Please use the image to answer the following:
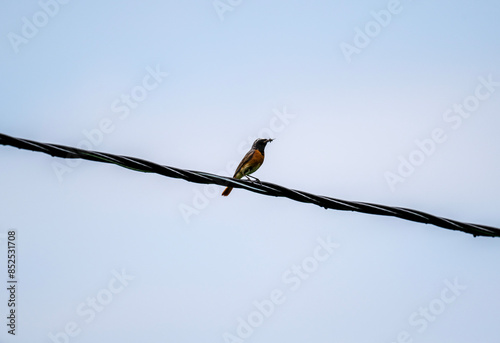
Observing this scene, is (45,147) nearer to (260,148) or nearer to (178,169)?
(178,169)

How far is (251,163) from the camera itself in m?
9.19

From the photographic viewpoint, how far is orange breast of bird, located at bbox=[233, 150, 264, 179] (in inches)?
361

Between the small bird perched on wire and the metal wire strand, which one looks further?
the small bird perched on wire

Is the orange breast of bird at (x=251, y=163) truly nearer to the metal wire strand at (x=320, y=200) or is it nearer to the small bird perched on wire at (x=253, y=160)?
the small bird perched on wire at (x=253, y=160)

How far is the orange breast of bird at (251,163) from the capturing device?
30.1 ft

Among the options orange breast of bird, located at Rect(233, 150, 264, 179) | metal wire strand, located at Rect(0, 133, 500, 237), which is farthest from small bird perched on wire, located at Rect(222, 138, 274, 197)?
metal wire strand, located at Rect(0, 133, 500, 237)

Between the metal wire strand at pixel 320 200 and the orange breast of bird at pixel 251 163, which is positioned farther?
the orange breast of bird at pixel 251 163

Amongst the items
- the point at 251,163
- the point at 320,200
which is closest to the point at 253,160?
the point at 251,163

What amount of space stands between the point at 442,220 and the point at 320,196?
0.94 metres

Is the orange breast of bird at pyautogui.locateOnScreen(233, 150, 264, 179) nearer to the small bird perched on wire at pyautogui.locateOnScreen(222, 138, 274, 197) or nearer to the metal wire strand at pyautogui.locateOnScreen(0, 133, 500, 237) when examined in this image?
the small bird perched on wire at pyautogui.locateOnScreen(222, 138, 274, 197)

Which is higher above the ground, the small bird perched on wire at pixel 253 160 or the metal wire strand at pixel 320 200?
the small bird perched on wire at pixel 253 160

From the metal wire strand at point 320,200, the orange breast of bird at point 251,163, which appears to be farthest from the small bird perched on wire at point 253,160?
the metal wire strand at point 320,200

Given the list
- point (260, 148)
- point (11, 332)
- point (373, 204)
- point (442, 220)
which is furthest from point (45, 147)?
point (260, 148)

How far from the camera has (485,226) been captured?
4.91 m
